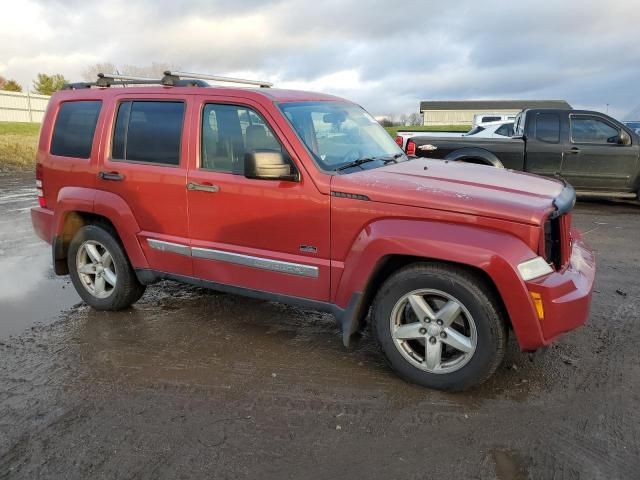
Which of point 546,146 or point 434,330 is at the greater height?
point 546,146

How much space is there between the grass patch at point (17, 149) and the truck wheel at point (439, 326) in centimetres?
1715

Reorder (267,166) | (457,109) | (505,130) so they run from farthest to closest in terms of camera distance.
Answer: (457,109)
(505,130)
(267,166)

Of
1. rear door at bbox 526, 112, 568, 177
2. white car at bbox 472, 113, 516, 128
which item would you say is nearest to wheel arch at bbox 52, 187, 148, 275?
rear door at bbox 526, 112, 568, 177

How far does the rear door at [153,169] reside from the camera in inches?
166

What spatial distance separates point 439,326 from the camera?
11.0 feet

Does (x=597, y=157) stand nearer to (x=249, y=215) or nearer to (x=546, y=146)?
(x=546, y=146)

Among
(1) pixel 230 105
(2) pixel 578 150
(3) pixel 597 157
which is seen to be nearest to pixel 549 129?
(2) pixel 578 150

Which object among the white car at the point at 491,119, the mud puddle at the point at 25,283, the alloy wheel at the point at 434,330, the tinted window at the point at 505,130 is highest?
the white car at the point at 491,119

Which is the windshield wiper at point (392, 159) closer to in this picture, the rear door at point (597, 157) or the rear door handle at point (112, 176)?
the rear door handle at point (112, 176)

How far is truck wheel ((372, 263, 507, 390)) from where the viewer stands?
322 centimetres

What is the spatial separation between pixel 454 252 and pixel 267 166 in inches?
52.9

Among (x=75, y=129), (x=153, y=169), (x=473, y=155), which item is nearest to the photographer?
(x=153, y=169)

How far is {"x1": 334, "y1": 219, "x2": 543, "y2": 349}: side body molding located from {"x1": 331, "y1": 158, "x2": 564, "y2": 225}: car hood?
0.41 ft

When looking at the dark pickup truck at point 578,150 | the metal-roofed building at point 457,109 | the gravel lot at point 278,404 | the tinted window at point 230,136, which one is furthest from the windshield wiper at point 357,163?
the metal-roofed building at point 457,109
